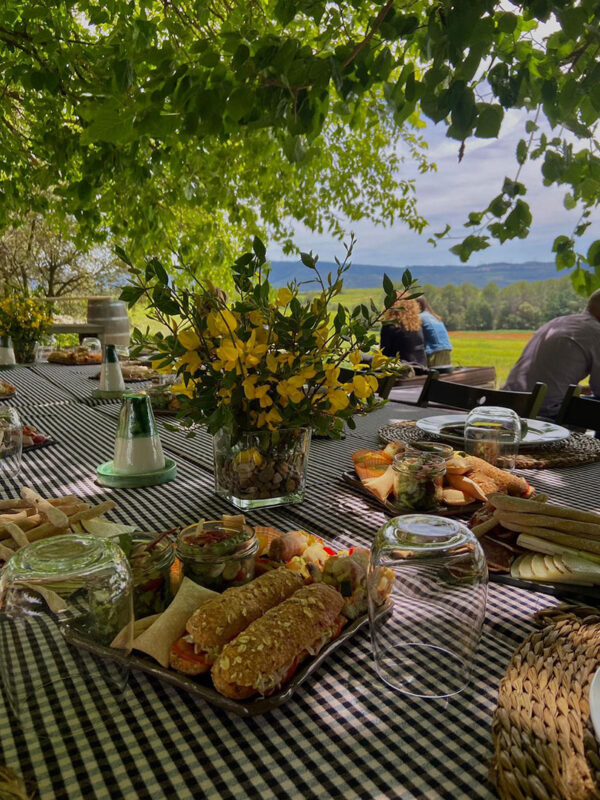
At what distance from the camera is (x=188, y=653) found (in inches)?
23.8

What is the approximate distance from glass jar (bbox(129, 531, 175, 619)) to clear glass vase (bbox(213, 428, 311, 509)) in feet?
1.28

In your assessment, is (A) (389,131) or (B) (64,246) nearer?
(A) (389,131)

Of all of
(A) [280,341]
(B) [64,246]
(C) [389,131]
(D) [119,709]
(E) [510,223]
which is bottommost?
(D) [119,709]

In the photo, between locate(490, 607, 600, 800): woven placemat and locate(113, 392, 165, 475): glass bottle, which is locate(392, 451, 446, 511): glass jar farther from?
locate(113, 392, 165, 475): glass bottle

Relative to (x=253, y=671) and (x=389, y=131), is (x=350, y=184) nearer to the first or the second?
(x=389, y=131)

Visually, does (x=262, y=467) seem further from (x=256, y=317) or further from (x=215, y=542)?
(x=215, y=542)

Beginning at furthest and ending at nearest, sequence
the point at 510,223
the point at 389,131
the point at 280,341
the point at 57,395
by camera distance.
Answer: the point at 389,131 → the point at 57,395 → the point at 510,223 → the point at 280,341

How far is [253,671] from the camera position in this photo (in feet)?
1.81

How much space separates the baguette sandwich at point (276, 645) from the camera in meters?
0.55

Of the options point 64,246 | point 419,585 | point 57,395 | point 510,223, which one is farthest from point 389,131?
point 64,246

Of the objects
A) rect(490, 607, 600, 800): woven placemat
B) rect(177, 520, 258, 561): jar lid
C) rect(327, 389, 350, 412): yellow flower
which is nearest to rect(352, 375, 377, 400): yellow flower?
rect(327, 389, 350, 412): yellow flower

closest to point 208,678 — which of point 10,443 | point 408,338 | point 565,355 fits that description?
point 10,443

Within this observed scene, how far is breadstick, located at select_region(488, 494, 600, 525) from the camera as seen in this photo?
0.83m

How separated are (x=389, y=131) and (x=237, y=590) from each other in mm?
6248
